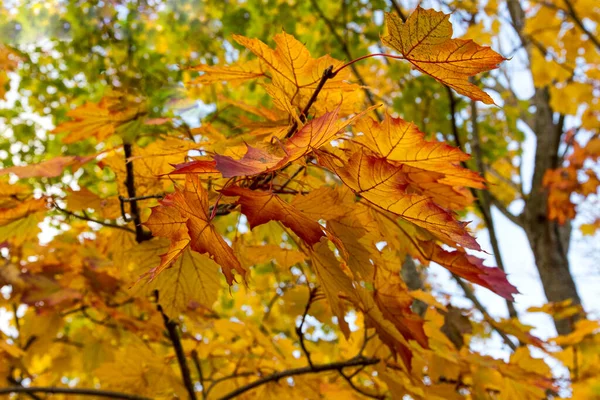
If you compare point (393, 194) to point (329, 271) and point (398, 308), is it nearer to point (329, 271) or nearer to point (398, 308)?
point (329, 271)

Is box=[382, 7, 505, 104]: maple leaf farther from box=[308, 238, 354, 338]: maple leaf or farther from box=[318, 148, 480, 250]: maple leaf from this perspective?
box=[308, 238, 354, 338]: maple leaf

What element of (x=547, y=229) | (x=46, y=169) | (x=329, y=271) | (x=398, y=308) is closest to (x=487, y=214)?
(x=547, y=229)

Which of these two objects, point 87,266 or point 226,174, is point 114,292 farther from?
point 226,174

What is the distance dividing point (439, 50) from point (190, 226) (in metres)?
0.29

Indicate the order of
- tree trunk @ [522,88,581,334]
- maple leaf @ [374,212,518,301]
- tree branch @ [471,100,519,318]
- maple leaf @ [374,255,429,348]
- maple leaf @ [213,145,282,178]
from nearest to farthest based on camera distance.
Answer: maple leaf @ [213,145,282,178] → maple leaf @ [374,212,518,301] → maple leaf @ [374,255,429,348] → tree branch @ [471,100,519,318] → tree trunk @ [522,88,581,334]

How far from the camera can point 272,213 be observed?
1.48ft

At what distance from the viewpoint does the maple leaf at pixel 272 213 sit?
0.44 meters

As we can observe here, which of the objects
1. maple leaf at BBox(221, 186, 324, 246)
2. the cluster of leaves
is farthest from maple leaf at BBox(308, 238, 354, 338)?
maple leaf at BBox(221, 186, 324, 246)

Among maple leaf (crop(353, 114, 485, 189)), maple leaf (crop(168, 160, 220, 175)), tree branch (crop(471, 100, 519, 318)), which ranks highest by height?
tree branch (crop(471, 100, 519, 318))

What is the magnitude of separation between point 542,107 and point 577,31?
557 mm

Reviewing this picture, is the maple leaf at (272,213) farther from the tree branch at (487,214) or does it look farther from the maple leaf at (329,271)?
the tree branch at (487,214)

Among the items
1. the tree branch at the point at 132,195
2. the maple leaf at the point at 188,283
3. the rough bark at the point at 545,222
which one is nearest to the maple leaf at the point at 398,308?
the maple leaf at the point at 188,283

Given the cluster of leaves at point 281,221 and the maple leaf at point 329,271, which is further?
the maple leaf at point 329,271

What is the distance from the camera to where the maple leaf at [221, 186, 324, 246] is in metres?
0.44
